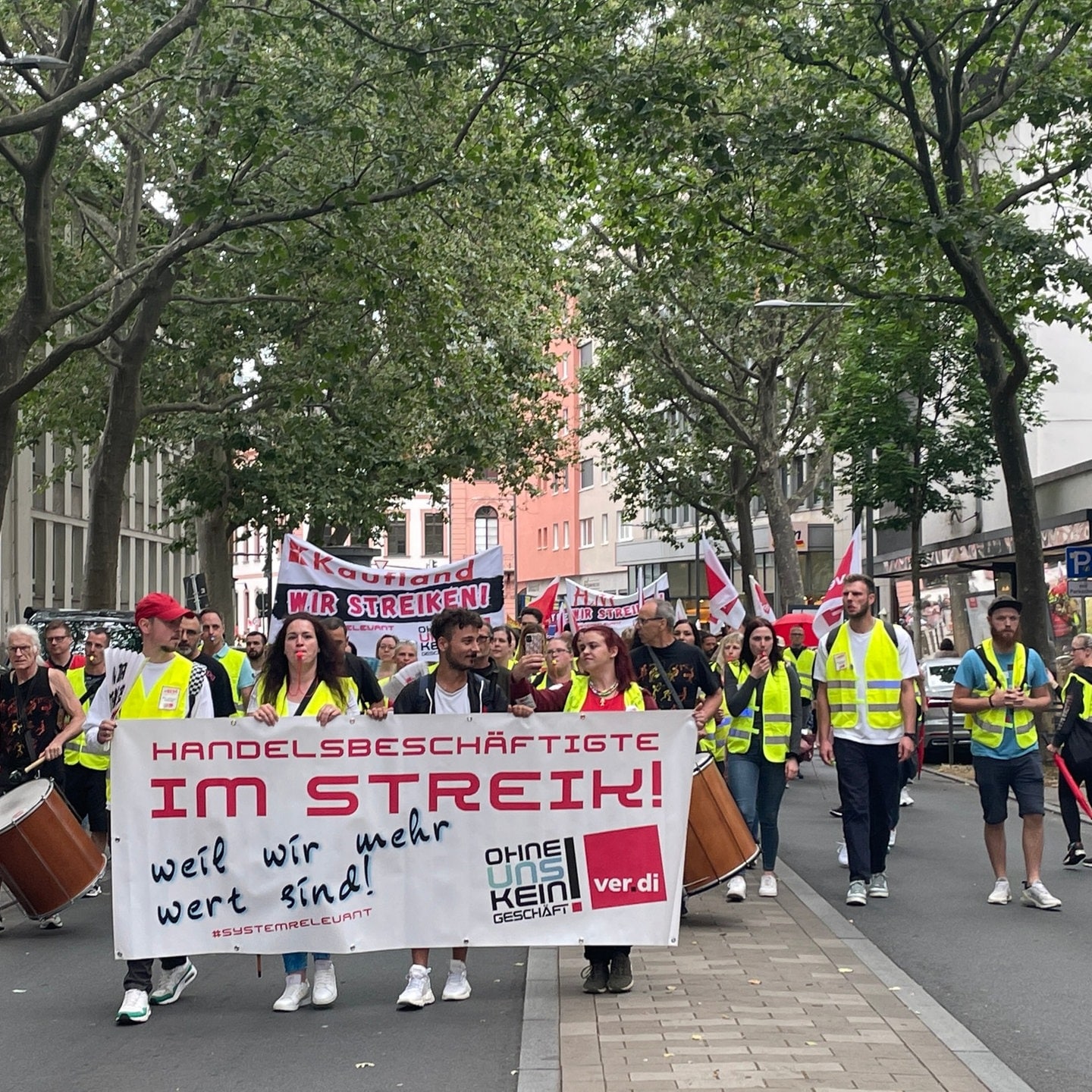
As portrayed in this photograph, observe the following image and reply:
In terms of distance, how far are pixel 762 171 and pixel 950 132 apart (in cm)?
256

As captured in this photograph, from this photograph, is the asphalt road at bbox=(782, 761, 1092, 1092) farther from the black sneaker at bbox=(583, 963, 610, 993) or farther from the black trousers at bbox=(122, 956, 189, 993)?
the black trousers at bbox=(122, 956, 189, 993)

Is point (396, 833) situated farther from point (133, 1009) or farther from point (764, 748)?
point (764, 748)

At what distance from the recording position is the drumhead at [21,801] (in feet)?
30.5

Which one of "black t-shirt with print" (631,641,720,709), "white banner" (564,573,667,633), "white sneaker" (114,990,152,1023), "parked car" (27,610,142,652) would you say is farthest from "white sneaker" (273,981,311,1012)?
"white banner" (564,573,667,633)

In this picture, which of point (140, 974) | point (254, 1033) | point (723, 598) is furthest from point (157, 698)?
point (723, 598)

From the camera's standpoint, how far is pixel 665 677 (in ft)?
34.2

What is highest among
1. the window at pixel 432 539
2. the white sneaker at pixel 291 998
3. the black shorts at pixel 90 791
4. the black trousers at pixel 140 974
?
the window at pixel 432 539

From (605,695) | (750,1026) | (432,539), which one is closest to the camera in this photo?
(750,1026)

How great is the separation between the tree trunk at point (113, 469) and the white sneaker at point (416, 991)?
18035 millimetres

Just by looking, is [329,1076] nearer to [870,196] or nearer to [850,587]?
[850,587]

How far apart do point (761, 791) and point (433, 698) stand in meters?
4.05

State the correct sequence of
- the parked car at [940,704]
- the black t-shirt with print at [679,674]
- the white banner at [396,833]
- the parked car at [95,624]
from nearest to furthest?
the white banner at [396,833], the black t-shirt with print at [679,674], the parked car at [95,624], the parked car at [940,704]

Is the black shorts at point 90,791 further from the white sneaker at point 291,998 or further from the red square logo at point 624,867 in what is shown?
the red square logo at point 624,867

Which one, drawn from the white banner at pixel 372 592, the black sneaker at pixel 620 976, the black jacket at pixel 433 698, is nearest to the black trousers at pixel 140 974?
the black jacket at pixel 433 698
